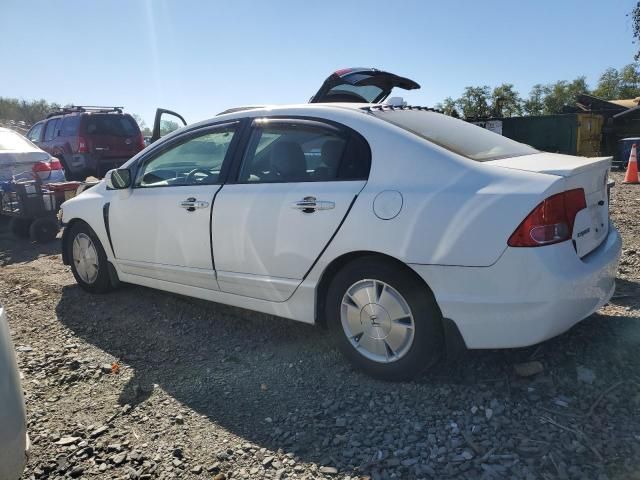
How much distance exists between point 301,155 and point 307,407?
1.57 metres

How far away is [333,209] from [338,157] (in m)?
0.36

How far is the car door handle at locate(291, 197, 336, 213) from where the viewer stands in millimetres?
3014

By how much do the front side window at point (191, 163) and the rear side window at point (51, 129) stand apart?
29.0ft

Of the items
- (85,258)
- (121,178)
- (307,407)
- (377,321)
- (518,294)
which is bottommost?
(307,407)

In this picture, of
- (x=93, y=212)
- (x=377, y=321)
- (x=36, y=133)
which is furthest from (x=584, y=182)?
(x=36, y=133)

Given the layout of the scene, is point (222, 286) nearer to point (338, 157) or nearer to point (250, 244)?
point (250, 244)

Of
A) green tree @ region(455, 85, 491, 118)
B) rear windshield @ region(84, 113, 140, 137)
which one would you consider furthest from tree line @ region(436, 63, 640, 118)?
rear windshield @ region(84, 113, 140, 137)

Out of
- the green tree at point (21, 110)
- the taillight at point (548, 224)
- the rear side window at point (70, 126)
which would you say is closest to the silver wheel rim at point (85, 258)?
the taillight at point (548, 224)

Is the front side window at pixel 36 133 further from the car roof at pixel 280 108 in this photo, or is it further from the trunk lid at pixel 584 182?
the trunk lid at pixel 584 182

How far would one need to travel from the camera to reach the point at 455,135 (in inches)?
126

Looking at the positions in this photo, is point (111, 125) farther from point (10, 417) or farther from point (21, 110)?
point (21, 110)

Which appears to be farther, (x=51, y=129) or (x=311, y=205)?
(x=51, y=129)

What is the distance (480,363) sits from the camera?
3.13 metres

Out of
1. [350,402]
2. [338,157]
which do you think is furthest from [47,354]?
[338,157]
